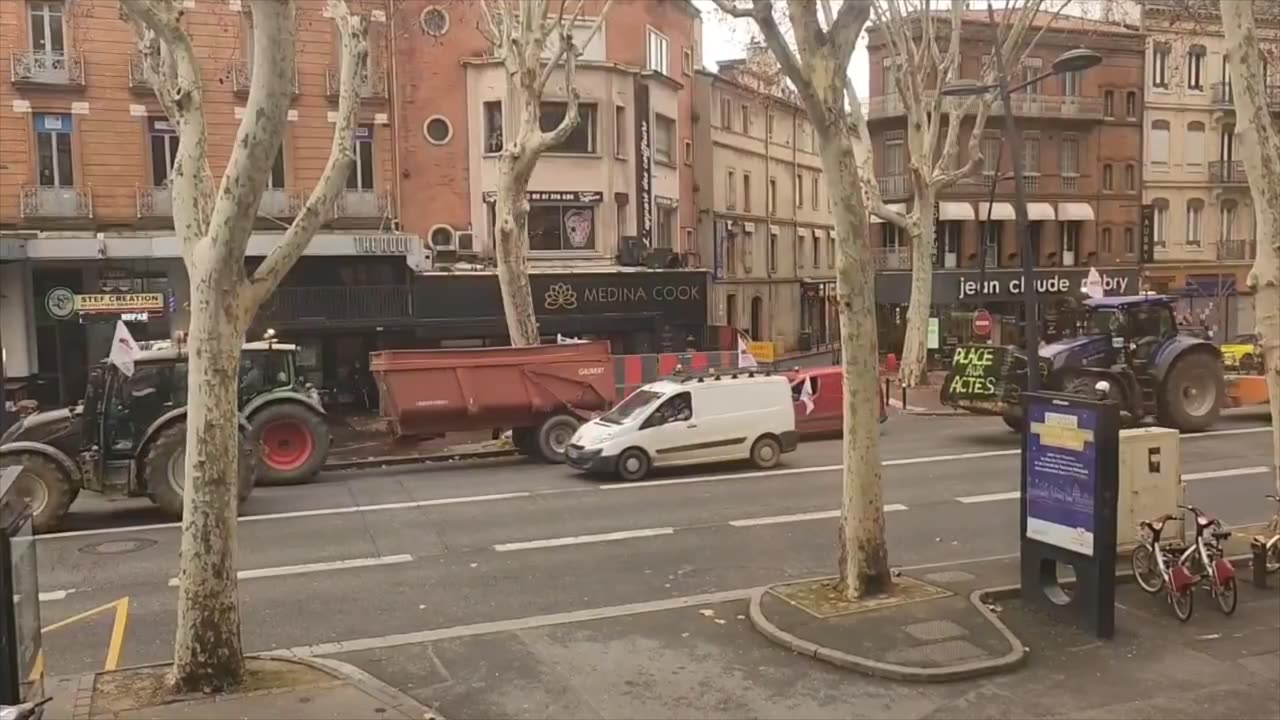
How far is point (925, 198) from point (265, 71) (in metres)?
24.0

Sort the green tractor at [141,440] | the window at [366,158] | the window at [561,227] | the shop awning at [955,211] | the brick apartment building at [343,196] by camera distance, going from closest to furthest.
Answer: the green tractor at [141,440] → the brick apartment building at [343,196] → the window at [366,158] → the window at [561,227] → the shop awning at [955,211]

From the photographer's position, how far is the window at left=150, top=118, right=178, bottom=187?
92.3 feet

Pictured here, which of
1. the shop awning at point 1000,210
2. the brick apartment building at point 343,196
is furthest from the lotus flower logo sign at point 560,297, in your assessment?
the shop awning at point 1000,210

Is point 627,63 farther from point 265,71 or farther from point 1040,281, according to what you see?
point 265,71

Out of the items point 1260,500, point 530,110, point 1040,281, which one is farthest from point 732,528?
point 1040,281

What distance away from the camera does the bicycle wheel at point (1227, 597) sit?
31.2 ft

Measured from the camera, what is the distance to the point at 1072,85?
4538cm

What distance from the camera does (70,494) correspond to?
1401 centimetres

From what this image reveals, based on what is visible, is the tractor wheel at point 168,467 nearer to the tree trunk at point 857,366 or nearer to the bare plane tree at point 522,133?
the bare plane tree at point 522,133

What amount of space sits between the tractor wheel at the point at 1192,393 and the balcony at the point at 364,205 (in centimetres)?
2031

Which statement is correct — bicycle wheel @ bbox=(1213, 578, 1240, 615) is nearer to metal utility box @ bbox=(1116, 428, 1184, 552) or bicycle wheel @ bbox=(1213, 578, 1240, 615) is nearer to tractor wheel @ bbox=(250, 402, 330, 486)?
metal utility box @ bbox=(1116, 428, 1184, 552)

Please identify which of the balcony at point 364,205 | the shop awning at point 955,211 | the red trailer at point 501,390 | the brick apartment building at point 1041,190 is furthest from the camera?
the brick apartment building at point 1041,190

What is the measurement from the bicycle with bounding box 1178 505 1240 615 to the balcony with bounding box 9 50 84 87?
27.7 m

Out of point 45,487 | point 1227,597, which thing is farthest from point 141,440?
point 1227,597
